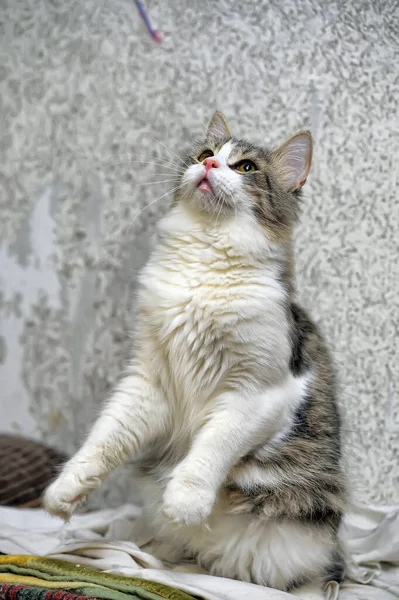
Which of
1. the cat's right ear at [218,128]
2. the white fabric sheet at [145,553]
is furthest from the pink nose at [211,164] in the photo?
the white fabric sheet at [145,553]

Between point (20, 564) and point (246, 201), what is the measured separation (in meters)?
0.94

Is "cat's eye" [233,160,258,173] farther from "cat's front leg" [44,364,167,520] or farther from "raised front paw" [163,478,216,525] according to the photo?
"raised front paw" [163,478,216,525]

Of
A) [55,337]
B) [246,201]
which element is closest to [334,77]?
[246,201]

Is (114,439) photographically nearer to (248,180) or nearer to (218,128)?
(248,180)

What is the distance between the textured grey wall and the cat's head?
351 mm

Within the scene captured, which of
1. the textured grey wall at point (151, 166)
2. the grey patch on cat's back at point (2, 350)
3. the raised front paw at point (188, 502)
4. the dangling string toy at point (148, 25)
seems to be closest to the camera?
the raised front paw at point (188, 502)

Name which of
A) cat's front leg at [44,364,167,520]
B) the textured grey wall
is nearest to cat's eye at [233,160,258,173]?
the textured grey wall

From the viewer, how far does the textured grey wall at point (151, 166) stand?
172 cm

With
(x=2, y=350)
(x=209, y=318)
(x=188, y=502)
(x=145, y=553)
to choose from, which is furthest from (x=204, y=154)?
(x=2, y=350)

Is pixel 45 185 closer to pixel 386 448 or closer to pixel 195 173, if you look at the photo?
pixel 195 173

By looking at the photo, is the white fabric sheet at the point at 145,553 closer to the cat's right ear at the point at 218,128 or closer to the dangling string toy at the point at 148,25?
the cat's right ear at the point at 218,128

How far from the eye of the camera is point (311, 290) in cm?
186

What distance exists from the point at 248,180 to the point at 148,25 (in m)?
0.85

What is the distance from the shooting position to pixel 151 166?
78.3 inches
